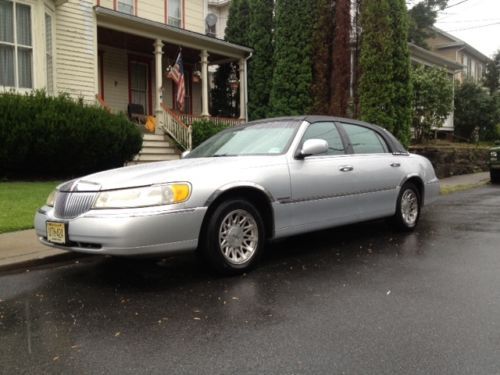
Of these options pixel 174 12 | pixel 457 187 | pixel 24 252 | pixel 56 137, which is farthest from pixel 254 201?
pixel 174 12

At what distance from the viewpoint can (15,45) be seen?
1171cm

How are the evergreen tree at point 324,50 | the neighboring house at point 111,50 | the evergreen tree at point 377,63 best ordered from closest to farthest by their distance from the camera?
the neighboring house at point 111,50 → the evergreen tree at point 377,63 → the evergreen tree at point 324,50

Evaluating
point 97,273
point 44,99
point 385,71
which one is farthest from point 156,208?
point 385,71

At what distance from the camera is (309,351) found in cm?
314

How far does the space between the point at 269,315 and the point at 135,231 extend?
1.28 metres

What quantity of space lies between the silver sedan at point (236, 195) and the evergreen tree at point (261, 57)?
1311 centimetres

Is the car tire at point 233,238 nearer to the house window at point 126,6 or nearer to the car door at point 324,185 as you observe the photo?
the car door at point 324,185

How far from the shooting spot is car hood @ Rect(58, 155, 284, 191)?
444 centimetres

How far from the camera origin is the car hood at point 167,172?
4438 mm

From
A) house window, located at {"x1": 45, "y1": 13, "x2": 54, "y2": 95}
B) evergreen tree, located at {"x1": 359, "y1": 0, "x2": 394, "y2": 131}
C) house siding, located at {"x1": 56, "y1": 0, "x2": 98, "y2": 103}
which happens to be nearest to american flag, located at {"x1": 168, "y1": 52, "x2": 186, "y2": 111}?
house siding, located at {"x1": 56, "y1": 0, "x2": 98, "y2": 103}

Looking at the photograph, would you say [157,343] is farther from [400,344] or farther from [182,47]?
[182,47]

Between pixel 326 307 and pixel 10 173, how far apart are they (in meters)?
9.28

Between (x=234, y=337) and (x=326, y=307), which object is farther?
(x=326, y=307)

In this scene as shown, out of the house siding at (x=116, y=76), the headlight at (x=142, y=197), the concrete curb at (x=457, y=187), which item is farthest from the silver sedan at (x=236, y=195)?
the house siding at (x=116, y=76)
